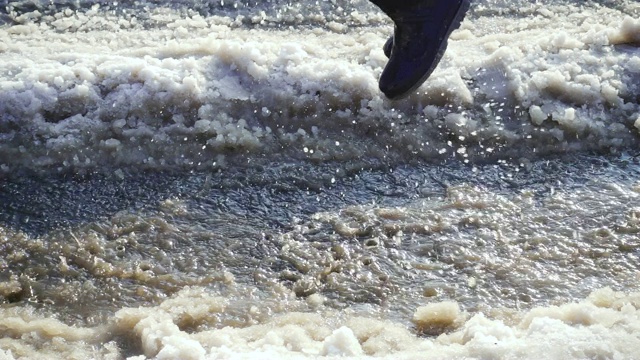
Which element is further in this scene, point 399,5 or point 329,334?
point 399,5

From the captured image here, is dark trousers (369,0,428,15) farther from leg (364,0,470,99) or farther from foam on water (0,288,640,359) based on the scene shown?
foam on water (0,288,640,359)

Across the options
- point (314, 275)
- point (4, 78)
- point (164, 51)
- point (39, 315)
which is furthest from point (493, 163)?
point (4, 78)

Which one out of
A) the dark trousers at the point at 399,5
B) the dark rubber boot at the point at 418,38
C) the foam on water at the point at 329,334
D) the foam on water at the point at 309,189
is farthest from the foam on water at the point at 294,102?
the foam on water at the point at 329,334

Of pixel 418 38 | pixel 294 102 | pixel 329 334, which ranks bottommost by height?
pixel 329 334

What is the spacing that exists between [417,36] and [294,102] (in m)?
0.72

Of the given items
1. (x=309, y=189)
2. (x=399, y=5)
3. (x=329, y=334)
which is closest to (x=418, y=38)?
(x=399, y=5)

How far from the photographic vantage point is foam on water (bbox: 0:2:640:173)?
10.4ft

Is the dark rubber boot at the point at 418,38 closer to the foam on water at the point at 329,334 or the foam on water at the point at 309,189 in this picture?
the foam on water at the point at 309,189

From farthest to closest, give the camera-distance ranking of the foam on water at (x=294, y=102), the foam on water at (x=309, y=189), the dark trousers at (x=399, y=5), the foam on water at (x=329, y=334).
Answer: the foam on water at (x=294, y=102)
the dark trousers at (x=399, y=5)
the foam on water at (x=309, y=189)
the foam on water at (x=329, y=334)

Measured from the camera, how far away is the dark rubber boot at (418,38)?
277 centimetres

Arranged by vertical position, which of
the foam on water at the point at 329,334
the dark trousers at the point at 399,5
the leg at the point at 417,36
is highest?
the dark trousers at the point at 399,5

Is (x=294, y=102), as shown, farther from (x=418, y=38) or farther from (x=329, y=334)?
(x=329, y=334)

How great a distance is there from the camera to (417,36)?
2.80m

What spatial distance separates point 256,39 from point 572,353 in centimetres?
224
